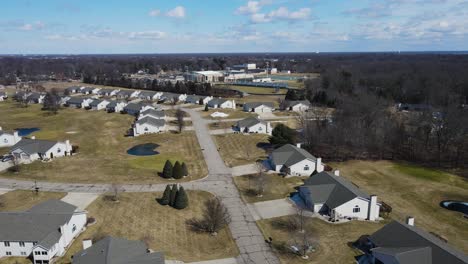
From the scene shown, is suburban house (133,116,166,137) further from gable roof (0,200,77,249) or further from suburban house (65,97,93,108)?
gable roof (0,200,77,249)

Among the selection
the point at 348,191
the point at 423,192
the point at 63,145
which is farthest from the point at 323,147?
the point at 63,145

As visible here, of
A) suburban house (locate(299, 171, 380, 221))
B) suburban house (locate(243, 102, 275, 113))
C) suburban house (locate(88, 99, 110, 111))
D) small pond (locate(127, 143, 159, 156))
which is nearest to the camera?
suburban house (locate(299, 171, 380, 221))

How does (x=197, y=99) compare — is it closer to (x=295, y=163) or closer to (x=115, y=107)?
(x=115, y=107)

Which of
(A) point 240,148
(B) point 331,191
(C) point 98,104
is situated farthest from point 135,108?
(B) point 331,191

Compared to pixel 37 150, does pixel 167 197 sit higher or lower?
lower

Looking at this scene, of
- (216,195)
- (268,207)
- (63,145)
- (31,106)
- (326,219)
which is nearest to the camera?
(326,219)

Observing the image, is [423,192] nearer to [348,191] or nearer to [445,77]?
[348,191]

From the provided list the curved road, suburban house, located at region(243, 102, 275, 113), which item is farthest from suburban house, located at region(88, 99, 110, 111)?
the curved road
